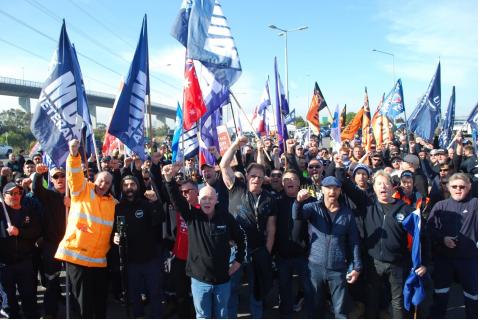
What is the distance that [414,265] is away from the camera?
406cm

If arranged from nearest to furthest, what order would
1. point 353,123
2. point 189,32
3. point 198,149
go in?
point 189,32 → point 198,149 → point 353,123

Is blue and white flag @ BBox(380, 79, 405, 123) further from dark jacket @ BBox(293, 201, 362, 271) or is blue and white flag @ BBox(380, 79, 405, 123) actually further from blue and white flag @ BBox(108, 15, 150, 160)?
dark jacket @ BBox(293, 201, 362, 271)

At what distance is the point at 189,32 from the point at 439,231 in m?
4.33

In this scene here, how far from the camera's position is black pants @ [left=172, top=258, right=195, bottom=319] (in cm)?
467

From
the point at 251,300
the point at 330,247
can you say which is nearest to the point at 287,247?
the point at 330,247

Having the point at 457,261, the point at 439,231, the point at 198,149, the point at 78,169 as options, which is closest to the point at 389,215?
the point at 439,231

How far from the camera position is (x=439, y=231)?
4441 mm

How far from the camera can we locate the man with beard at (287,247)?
178 inches

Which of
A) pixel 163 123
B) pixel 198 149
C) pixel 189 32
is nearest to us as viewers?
pixel 189 32

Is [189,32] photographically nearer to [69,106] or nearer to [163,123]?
[69,106]

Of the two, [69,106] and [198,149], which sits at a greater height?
[69,106]

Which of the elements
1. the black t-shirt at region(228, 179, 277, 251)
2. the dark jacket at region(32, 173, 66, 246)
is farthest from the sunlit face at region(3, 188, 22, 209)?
the black t-shirt at region(228, 179, 277, 251)

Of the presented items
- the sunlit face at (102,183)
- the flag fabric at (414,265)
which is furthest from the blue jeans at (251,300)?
the sunlit face at (102,183)

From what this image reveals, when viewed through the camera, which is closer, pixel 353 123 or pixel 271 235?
pixel 271 235
